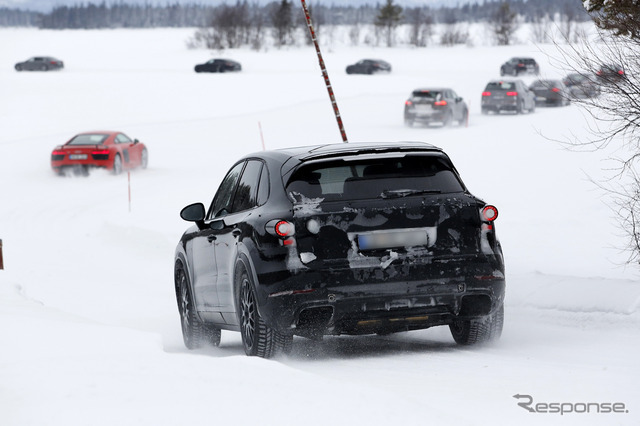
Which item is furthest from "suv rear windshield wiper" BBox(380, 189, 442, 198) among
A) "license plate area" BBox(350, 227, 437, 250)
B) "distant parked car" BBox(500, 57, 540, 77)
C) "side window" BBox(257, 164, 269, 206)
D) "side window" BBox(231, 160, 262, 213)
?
"distant parked car" BBox(500, 57, 540, 77)

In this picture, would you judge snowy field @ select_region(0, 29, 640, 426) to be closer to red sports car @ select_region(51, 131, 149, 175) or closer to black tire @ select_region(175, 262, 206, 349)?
black tire @ select_region(175, 262, 206, 349)

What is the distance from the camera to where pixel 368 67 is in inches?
2985

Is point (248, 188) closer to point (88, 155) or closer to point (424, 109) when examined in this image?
point (88, 155)

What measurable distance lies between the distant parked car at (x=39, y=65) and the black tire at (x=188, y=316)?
71300 mm

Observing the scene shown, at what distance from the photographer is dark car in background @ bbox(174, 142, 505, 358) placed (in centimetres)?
718

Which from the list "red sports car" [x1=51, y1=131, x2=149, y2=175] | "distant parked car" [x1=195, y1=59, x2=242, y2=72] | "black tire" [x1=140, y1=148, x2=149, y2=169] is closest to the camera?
"red sports car" [x1=51, y1=131, x2=149, y2=175]

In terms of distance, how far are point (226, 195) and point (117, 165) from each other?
68.7 ft

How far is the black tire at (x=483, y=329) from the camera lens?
26.1ft

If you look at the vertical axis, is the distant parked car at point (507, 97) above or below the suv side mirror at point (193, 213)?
below

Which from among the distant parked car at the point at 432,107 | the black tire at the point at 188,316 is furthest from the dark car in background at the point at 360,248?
the distant parked car at the point at 432,107

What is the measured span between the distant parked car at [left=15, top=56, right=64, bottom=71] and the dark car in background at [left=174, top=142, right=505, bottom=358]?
73.7 metres

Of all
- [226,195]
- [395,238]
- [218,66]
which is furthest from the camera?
[218,66]

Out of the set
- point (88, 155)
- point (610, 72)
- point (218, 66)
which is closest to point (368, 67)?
point (218, 66)

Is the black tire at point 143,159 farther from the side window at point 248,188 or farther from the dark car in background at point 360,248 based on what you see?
the dark car in background at point 360,248
